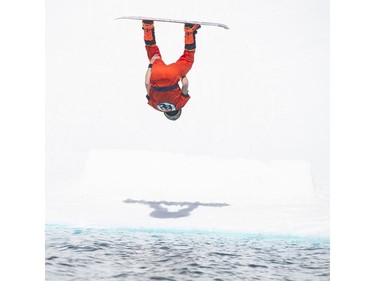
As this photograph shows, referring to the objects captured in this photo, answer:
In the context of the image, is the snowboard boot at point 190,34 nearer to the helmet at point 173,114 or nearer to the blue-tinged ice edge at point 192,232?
the helmet at point 173,114

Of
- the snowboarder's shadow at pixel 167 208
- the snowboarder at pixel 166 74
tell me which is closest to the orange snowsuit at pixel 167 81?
the snowboarder at pixel 166 74

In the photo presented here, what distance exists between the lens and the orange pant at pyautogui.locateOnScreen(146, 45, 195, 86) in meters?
4.23

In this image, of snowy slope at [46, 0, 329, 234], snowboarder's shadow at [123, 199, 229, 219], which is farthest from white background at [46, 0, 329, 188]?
snowboarder's shadow at [123, 199, 229, 219]

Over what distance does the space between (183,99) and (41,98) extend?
1.15 meters

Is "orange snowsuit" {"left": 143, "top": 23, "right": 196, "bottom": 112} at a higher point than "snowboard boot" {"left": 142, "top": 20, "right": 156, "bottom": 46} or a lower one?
lower

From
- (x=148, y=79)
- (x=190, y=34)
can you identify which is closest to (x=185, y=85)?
(x=148, y=79)

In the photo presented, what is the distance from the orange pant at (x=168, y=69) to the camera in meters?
4.23

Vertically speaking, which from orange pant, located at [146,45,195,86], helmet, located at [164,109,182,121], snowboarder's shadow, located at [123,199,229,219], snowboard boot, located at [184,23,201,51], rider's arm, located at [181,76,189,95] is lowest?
snowboarder's shadow, located at [123,199,229,219]

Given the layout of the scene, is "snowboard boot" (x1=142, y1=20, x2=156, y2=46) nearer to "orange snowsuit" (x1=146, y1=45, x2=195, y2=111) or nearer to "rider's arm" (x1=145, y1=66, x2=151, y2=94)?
"orange snowsuit" (x1=146, y1=45, x2=195, y2=111)

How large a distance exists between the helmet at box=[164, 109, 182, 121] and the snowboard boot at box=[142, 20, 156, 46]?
0.58m

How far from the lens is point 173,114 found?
4473mm

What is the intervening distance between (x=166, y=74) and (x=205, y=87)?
0.43 metres

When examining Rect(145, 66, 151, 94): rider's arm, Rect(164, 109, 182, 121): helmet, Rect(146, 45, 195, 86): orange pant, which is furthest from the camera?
Rect(164, 109, 182, 121): helmet

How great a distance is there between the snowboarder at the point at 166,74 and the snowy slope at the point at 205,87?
124 mm
